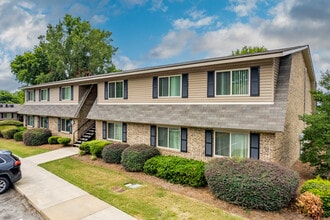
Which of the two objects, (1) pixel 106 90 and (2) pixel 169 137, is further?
(1) pixel 106 90

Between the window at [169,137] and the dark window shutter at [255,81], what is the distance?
4.61 m

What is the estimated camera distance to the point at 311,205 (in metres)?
6.98

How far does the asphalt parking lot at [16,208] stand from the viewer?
23.9 feet

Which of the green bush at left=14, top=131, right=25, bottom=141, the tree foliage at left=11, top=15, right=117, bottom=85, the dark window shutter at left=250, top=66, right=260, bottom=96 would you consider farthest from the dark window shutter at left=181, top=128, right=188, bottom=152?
the tree foliage at left=11, top=15, right=117, bottom=85

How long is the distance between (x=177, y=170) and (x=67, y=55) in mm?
31724

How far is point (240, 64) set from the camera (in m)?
10.0

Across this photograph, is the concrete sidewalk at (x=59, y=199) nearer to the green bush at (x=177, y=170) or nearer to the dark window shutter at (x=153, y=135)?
the green bush at (x=177, y=170)

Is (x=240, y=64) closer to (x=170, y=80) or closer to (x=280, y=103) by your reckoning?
(x=280, y=103)

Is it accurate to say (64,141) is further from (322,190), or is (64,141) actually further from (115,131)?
(322,190)

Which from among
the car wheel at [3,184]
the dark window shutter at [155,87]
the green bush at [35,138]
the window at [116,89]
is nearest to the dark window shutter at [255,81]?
the dark window shutter at [155,87]

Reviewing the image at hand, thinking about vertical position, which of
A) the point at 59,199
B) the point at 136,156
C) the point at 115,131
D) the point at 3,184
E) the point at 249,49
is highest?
the point at 249,49

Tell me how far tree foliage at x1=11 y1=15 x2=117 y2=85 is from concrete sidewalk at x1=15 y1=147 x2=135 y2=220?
26064 millimetres

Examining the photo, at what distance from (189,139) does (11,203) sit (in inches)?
331

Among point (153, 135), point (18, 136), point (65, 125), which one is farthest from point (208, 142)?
point (18, 136)
